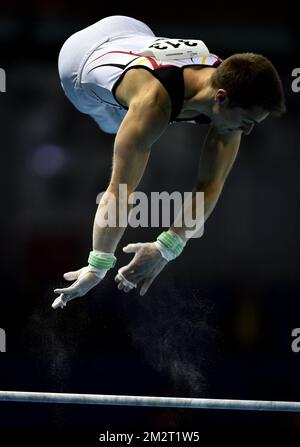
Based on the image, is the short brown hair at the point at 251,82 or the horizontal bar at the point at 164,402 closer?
the short brown hair at the point at 251,82

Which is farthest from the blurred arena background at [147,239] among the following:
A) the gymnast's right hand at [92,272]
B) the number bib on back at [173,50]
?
the number bib on back at [173,50]

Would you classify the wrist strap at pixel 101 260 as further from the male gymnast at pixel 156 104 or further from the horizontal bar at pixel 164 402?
the horizontal bar at pixel 164 402

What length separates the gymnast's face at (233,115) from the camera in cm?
429

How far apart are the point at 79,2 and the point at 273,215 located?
9.04ft

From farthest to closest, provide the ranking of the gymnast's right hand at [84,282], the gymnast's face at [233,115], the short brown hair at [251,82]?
1. the gymnast's right hand at [84,282]
2. the gymnast's face at [233,115]
3. the short brown hair at [251,82]

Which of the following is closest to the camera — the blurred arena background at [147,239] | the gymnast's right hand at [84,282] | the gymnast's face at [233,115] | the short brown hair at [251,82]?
the short brown hair at [251,82]

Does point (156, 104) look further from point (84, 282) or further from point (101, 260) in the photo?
point (84, 282)

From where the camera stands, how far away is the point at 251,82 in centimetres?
419

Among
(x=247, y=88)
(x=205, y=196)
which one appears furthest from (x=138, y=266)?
(x=247, y=88)

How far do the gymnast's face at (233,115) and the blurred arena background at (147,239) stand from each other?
3023mm

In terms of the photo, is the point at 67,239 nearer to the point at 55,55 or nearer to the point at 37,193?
the point at 37,193

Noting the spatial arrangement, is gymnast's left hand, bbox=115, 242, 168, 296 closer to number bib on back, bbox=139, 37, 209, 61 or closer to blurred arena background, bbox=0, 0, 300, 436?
number bib on back, bbox=139, 37, 209, 61
